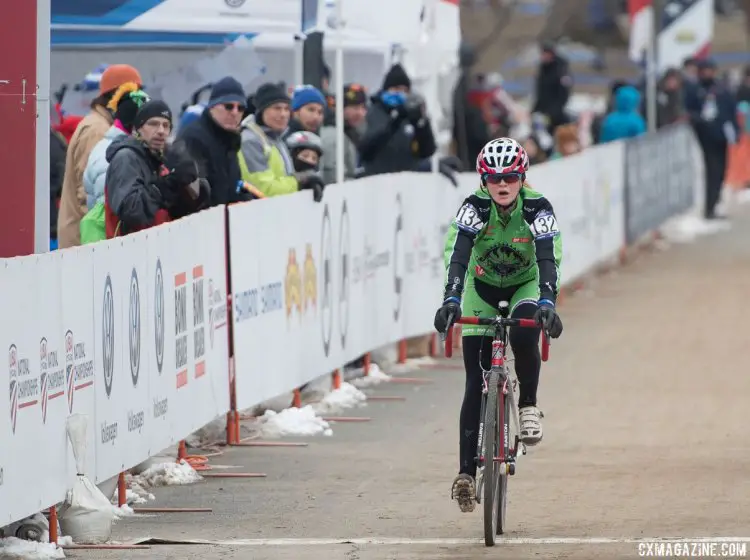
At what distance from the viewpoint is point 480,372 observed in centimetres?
1021

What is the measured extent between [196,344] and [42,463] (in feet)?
9.41

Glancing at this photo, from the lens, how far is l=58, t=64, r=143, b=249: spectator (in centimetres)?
1310

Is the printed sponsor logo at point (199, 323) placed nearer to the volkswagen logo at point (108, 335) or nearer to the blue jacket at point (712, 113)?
the volkswagen logo at point (108, 335)

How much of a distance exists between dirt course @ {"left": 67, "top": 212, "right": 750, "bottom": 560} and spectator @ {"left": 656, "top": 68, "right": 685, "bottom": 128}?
15.6 metres

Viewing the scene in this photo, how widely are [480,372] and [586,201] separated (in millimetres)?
14935

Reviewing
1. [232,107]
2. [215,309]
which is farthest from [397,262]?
[215,309]

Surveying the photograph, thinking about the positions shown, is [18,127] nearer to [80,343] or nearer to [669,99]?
[80,343]

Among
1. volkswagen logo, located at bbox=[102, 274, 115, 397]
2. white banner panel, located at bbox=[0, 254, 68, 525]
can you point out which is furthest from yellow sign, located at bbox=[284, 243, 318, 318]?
white banner panel, located at bbox=[0, 254, 68, 525]

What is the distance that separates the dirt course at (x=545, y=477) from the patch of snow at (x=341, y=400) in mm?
193

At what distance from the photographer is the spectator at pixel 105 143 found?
12.6 m

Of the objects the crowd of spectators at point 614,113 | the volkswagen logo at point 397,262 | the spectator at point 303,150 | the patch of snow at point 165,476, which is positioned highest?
the spectator at point 303,150

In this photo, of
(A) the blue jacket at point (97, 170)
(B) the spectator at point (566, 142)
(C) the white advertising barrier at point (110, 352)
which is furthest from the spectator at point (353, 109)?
(B) the spectator at point (566, 142)

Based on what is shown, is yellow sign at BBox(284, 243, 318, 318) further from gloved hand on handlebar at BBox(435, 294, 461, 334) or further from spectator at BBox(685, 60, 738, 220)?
spectator at BBox(685, 60, 738, 220)

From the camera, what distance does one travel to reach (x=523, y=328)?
10.4 meters
